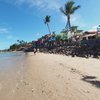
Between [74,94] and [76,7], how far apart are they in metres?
50.9

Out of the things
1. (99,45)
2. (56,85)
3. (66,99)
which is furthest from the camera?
(99,45)

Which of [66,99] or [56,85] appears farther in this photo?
[56,85]

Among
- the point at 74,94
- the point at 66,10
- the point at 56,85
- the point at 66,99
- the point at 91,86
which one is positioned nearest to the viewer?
the point at 66,99

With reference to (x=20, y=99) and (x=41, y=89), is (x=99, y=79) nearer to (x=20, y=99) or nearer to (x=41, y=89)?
(x=41, y=89)

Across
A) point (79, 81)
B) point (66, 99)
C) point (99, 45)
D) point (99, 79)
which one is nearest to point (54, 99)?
point (66, 99)

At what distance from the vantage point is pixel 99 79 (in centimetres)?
992

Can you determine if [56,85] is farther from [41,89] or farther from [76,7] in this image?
[76,7]

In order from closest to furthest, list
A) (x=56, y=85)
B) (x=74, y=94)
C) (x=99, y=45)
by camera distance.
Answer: (x=74, y=94), (x=56, y=85), (x=99, y=45)

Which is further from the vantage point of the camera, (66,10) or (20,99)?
(66,10)

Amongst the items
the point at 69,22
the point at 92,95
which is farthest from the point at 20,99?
the point at 69,22

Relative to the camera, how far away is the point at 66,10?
184ft

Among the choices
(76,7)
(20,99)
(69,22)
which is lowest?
(20,99)

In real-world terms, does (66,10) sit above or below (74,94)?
above

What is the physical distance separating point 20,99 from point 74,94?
202 cm
